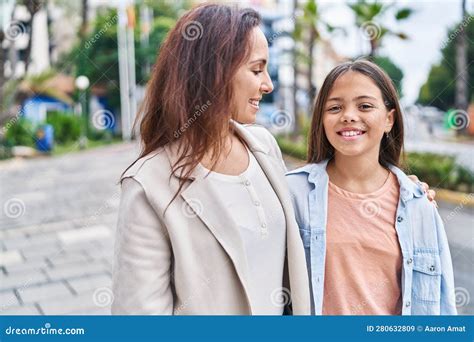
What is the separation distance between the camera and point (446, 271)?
1.19 m

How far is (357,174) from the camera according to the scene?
1238 millimetres

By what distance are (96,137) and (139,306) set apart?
13.1m

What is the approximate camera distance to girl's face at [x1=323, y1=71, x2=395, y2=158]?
3.90 feet

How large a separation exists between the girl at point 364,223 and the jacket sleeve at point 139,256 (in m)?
0.34

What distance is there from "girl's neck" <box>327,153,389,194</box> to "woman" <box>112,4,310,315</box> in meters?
0.22

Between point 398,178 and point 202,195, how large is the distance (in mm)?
488

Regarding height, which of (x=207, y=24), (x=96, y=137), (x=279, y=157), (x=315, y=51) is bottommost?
(x=96, y=137)

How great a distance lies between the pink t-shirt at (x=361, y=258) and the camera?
117cm

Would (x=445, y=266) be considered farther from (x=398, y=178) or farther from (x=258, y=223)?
(x=258, y=223)

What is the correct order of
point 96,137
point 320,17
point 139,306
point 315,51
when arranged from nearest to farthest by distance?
point 139,306, point 320,17, point 315,51, point 96,137

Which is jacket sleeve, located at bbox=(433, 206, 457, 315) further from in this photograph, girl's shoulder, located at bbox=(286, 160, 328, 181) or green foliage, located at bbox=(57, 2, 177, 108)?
green foliage, located at bbox=(57, 2, 177, 108)

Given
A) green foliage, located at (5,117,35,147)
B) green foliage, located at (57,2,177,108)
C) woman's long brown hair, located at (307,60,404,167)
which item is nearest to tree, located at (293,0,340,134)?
green foliage, located at (57,2,177,108)
